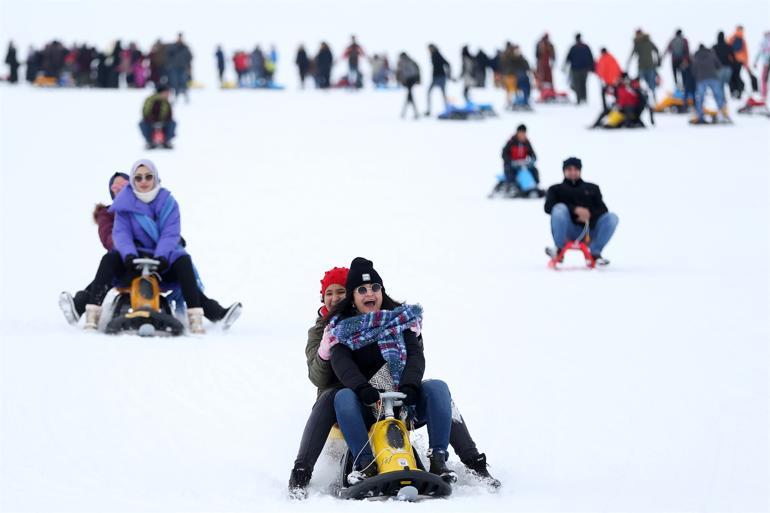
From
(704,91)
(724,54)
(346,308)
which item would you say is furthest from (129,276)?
(724,54)

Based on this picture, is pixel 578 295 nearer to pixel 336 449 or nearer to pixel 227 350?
pixel 227 350

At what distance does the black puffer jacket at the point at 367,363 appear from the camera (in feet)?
18.1

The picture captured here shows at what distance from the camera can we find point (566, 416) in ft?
23.0

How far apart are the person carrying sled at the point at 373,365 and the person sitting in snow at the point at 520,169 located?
12606 mm

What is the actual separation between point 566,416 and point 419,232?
8856 mm

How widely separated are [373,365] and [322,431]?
1.18 feet

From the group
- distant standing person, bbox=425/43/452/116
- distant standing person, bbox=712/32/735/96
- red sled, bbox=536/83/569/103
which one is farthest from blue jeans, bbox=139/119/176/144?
red sled, bbox=536/83/569/103

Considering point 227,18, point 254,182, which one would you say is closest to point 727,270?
point 254,182

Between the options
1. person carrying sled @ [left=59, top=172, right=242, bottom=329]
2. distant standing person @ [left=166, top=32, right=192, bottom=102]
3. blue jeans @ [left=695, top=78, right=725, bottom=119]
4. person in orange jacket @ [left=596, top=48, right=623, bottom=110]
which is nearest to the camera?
person carrying sled @ [left=59, top=172, right=242, bottom=329]

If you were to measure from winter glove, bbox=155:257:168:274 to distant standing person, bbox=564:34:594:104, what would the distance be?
20.5 meters

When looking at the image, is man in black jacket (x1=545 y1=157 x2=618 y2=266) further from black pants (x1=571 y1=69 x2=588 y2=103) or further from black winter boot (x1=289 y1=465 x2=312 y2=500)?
black pants (x1=571 y1=69 x2=588 y2=103)

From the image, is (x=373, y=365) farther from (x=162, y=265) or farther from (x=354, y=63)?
(x=354, y=63)

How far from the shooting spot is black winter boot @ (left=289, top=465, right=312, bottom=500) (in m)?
5.36

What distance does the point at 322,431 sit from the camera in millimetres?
5543
